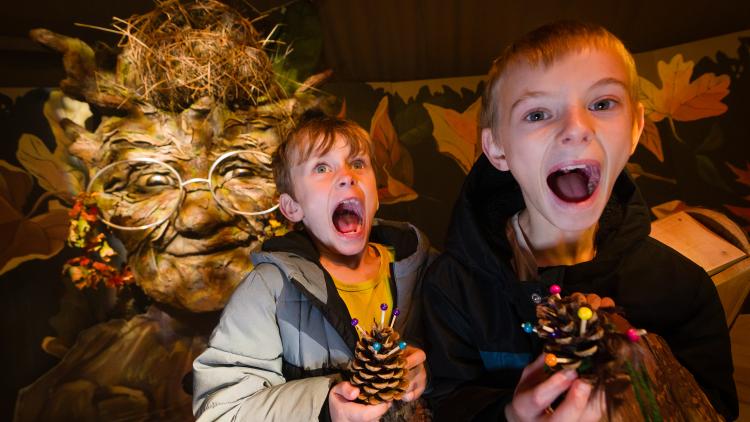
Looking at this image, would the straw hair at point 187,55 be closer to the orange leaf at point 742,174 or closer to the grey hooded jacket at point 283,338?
the grey hooded jacket at point 283,338

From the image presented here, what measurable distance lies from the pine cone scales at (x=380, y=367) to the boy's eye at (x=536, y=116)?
22.0 inches

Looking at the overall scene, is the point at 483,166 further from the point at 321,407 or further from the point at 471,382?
the point at 321,407

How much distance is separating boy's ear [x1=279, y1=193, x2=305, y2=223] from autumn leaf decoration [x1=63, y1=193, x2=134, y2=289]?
1216 mm

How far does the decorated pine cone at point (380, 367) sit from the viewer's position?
0.88 m

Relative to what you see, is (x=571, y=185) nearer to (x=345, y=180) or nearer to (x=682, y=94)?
(x=345, y=180)

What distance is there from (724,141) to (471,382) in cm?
221

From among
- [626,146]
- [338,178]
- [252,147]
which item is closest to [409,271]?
[338,178]

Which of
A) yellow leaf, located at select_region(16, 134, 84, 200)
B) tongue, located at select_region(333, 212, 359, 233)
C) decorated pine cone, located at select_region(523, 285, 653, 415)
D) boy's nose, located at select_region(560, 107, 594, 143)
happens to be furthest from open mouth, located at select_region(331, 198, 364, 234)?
yellow leaf, located at select_region(16, 134, 84, 200)

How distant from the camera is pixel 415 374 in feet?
3.46

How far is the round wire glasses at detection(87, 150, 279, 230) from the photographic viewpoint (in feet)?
6.93

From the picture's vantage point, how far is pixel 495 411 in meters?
0.86

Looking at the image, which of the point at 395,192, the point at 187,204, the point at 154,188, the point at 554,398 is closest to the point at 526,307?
the point at 554,398

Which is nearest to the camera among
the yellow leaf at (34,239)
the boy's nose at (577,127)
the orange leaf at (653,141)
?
the boy's nose at (577,127)

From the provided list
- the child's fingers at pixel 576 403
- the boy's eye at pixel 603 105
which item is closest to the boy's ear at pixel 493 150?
the boy's eye at pixel 603 105
